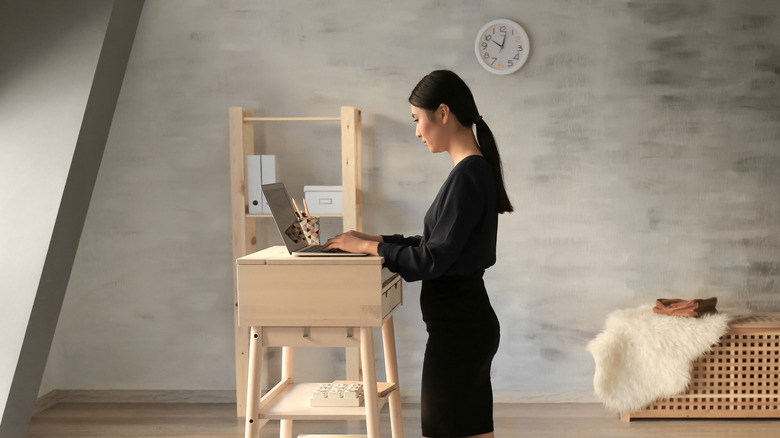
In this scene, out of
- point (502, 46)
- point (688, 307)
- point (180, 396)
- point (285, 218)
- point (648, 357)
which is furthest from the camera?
point (180, 396)

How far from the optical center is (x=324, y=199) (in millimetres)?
3848

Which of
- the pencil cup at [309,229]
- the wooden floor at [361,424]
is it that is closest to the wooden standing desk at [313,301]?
the pencil cup at [309,229]

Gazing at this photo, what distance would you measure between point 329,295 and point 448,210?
1.36 feet

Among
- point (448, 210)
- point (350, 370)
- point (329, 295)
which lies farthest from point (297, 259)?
point (350, 370)

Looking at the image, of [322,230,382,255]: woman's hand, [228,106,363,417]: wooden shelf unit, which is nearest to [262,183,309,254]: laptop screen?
[322,230,382,255]: woman's hand

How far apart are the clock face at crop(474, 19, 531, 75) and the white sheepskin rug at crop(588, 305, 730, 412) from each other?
1445 mm

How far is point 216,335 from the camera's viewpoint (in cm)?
418

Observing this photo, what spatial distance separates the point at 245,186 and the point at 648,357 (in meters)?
2.13

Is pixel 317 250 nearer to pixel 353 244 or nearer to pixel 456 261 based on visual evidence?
pixel 353 244

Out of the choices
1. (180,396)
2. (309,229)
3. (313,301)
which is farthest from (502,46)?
(180,396)

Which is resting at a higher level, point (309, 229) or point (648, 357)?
point (309, 229)

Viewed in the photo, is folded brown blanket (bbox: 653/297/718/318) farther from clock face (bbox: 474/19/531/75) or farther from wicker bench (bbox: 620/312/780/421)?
clock face (bbox: 474/19/531/75)

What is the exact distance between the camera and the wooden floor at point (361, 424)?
3566 mm

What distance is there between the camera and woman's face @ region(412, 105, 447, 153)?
2137 mm
